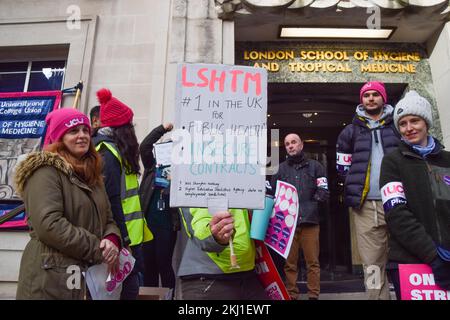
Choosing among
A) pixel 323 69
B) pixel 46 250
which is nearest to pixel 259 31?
pixel 323 69

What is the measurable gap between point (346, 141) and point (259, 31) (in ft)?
→ 10.2

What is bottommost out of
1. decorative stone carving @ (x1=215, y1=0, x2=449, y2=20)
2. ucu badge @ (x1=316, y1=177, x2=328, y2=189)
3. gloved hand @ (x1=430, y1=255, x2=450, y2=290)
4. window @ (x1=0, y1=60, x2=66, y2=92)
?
gloved hand @ (x1=430, y1=255, x2=450, y2=290)

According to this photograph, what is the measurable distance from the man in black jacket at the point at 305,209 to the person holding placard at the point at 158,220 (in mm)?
1637

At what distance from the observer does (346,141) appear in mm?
3971

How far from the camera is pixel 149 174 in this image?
4215mm

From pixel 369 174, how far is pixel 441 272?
173 centimetres

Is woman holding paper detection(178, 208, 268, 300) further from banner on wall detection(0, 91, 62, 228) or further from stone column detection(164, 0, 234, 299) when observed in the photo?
banner on wall detection(0, 91, 62, 228)

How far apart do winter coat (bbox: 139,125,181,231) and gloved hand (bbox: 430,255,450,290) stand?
263cm

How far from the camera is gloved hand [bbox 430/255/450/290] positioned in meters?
2.07

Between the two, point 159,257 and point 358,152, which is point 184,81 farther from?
point 159,257

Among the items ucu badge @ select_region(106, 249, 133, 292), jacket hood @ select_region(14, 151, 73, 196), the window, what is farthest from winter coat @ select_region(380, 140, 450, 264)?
the window

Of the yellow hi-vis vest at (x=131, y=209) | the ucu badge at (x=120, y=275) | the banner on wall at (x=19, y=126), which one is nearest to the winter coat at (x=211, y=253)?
the ucu badge at (x=120, y=275)

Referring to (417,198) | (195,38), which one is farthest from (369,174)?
(195,38)
